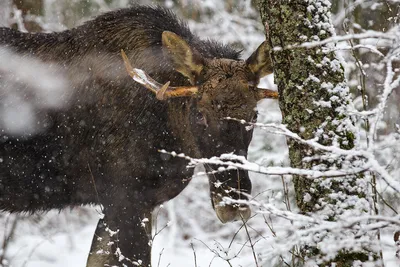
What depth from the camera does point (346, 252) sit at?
3.27 metres

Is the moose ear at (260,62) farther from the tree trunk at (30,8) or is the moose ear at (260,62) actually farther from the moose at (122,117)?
the tree trunk at (30,8)

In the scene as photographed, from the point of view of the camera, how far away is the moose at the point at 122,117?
5062 millimetres

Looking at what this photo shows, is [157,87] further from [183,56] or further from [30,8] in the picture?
[30,8]

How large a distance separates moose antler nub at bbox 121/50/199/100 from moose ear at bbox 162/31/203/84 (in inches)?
6.2

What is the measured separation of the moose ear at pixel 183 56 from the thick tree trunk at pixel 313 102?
143 cm

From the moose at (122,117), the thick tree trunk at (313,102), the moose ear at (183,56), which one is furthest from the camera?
the moose at (122,117)

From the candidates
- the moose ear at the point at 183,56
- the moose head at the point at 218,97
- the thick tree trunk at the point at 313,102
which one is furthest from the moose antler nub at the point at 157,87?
the thick tree trunk at the point at 313,102

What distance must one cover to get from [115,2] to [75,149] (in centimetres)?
720

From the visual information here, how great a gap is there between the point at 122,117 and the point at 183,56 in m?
0.83

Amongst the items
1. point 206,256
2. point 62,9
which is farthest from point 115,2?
point 206,256

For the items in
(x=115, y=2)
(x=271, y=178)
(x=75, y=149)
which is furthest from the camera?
(x=115, y=2)

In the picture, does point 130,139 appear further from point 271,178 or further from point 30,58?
point 271,178

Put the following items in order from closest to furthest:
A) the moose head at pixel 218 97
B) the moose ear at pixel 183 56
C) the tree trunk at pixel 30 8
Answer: the moose head at pixel 218 97 → the moose ear at pixel 183 56 → the tree trunk at pixel 30 8

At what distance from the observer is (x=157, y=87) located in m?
4.90
